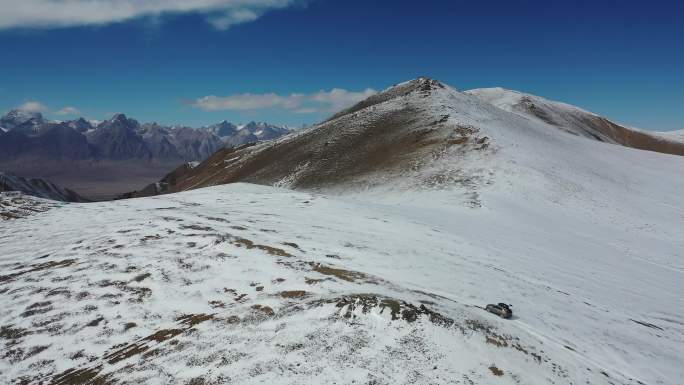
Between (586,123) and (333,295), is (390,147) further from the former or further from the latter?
(586,123)

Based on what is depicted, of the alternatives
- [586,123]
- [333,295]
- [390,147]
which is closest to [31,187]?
[390,147]

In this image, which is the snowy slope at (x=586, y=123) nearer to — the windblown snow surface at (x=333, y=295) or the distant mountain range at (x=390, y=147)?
the distant mountain range at (x=390, y=147)

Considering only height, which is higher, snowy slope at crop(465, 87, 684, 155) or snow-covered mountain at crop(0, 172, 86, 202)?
snowy slope at crop(465, 87, 684, 155)

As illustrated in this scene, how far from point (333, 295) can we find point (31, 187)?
323ft

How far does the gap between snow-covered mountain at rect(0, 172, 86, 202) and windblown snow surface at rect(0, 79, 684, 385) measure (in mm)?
53553

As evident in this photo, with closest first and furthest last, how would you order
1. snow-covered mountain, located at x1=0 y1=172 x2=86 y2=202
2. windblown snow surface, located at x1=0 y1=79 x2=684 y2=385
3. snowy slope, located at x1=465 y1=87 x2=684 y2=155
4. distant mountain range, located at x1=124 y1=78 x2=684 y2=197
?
windblown snow surface, located at x1=0 y1=79 x2=684 y2=385 < distant mountain range, located at x1=124 y1=78 x2=684 y2=197 < snow-covered mountain, located at x1=0 y1=172 x2=86 y2=202 < snowy slope, located at x1=465 y1=87 x2=684 y2=155

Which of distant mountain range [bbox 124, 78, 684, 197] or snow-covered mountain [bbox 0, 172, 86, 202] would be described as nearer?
distant mountain range [bbox 124, 78, 684, 197]

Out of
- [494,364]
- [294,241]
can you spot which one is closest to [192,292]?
[294,241]

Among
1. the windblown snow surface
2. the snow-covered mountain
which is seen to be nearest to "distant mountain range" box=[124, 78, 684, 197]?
the windblown snow surface

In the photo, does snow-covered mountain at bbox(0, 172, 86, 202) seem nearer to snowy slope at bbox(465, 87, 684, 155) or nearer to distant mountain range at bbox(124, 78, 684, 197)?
distant mountain range at bbox(124, 78, 684, 197)

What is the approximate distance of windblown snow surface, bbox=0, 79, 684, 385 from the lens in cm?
998

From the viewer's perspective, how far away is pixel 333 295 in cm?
1256

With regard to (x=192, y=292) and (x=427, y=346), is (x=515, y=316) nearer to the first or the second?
(x=427, y=346)

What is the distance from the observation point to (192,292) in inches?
568
